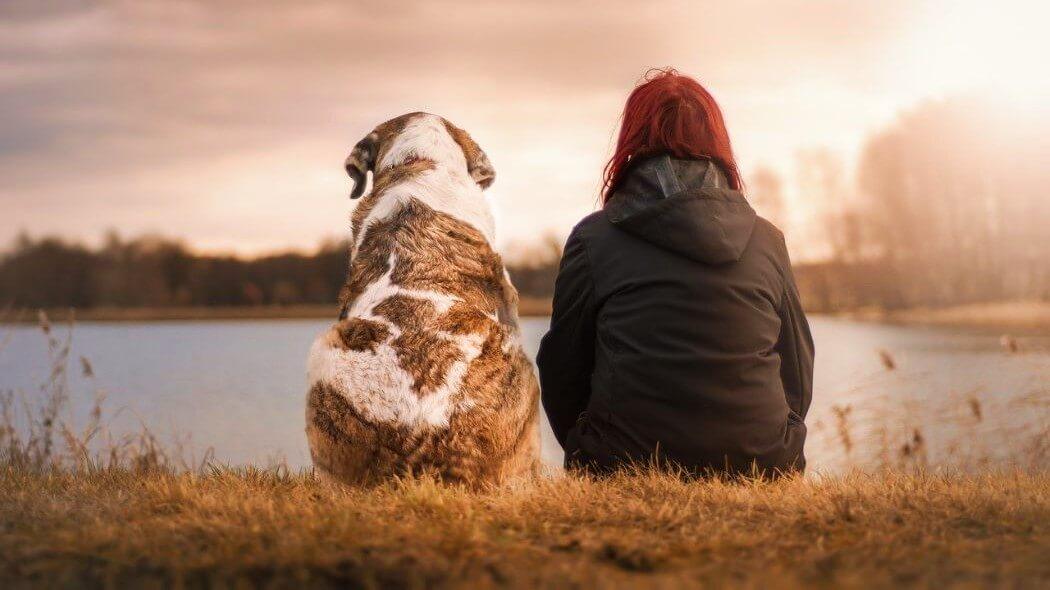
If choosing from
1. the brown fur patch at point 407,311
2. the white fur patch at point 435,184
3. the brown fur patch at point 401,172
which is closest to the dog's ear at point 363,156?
the white fur patch at point 435,184

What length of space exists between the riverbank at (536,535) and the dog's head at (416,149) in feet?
6.85

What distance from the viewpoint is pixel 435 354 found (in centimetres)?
392

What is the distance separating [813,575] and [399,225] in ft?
8.89

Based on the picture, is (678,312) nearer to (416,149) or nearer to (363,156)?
(416,149)

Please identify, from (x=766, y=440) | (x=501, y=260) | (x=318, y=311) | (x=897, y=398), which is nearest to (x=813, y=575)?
(x=766, y=440)

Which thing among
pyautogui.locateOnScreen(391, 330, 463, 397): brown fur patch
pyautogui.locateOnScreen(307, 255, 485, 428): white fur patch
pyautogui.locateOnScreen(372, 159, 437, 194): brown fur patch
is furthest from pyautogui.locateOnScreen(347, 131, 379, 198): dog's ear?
pyautogui.locateOnScreen(391, 330, 463, 397): brown fur patch

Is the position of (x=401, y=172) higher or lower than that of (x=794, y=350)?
higher

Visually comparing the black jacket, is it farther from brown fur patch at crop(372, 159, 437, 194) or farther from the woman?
brown fur patch at crop(372, 159, 437, 194)

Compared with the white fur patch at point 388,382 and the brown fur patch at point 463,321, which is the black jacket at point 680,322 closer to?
the brown fur patch at point 463,321

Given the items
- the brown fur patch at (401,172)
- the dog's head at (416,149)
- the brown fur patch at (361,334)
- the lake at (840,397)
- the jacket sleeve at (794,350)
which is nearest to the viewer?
the brown fur patch at (361,334)

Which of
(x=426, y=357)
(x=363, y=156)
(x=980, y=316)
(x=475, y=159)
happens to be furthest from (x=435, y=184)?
(x=980, y=316)

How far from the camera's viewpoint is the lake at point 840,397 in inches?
345

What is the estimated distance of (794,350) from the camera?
4559mm

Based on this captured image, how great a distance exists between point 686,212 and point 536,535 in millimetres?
1664
